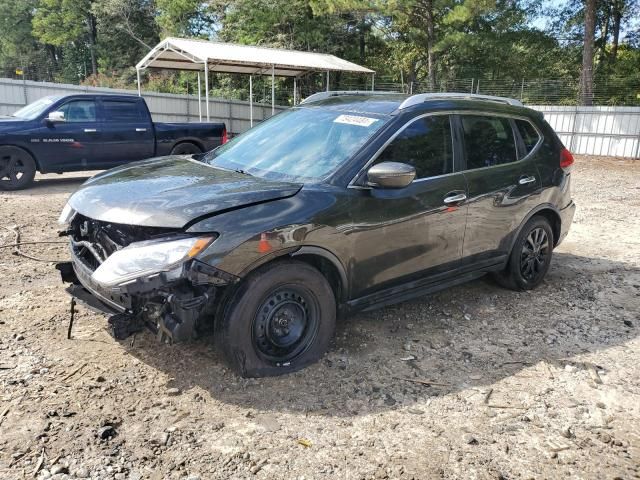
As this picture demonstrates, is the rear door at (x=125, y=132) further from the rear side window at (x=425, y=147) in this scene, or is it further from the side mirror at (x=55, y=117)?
the rear side window at (x=425, y=147)

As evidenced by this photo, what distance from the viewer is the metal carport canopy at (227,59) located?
16.6m

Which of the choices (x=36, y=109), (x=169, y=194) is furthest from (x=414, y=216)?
(x=36, y=109)

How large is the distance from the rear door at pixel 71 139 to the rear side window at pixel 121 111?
252 mm

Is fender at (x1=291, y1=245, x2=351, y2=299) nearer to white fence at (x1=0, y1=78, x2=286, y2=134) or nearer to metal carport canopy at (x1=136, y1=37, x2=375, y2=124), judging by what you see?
metal carport canopy at (x1=136, y1=37, x2=375, y2=124)

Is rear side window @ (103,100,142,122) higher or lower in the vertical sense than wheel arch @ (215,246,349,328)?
higher

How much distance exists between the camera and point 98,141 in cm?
1009

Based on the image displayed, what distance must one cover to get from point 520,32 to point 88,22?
3531 centimetres

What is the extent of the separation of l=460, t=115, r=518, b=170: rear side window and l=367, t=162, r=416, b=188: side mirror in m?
0.97

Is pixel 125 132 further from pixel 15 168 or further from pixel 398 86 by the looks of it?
pixel 398 86

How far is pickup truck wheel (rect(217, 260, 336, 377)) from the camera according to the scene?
10.3 ft

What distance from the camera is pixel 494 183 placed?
450 centimetres

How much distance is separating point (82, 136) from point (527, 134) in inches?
318

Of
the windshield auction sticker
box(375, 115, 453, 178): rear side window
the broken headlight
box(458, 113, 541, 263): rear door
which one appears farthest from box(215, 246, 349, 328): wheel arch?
box(458, 113, 541, 263): rear door

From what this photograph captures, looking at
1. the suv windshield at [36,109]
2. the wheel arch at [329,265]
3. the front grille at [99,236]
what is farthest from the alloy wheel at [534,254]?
the suv windshield at [36,109]
